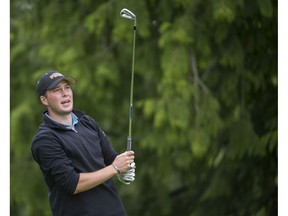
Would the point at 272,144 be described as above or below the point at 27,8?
below

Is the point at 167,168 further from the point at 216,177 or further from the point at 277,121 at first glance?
the point at 277,121

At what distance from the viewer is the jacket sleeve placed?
110 inches

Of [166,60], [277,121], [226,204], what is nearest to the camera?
[166,60]

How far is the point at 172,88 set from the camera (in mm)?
5898

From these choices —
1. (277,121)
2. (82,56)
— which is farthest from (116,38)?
(277,121)

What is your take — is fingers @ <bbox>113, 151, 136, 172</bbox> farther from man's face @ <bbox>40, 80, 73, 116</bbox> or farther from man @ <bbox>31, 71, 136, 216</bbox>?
man's face @ <bbox>40, 80, 73, 116</bbox>

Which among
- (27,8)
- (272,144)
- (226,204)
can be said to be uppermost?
(27,8)

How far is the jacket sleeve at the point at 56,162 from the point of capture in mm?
2807

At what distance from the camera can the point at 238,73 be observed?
6.52 m

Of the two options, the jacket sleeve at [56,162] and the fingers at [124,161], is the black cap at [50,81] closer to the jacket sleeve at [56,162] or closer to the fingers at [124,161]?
the jacket sleeve at [56,162]

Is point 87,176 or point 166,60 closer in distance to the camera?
point 87,176

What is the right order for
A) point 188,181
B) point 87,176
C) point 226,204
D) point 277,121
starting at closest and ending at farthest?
1. point 87,176
2. point 277,121
3. point 226,204
4. point 188,181

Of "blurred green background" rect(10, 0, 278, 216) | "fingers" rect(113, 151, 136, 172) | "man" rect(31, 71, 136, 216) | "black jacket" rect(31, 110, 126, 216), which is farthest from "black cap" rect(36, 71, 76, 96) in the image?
"blurred green background" rect(10, 0, 278, 216)

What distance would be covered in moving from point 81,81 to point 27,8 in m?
1.09
